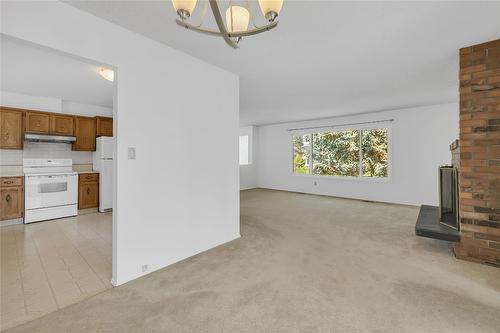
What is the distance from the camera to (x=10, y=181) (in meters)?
4.09

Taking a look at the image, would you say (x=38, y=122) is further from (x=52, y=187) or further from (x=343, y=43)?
(x=343, y=43)

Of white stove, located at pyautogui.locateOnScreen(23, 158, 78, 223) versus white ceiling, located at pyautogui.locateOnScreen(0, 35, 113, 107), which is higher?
white ceiling, located at pyautogui.locateOnScreen(0, 35, 113, 107)

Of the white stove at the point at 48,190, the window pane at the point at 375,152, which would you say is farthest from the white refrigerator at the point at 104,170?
the window pane at the point at 375,152

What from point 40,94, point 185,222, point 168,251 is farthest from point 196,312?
point 40,94

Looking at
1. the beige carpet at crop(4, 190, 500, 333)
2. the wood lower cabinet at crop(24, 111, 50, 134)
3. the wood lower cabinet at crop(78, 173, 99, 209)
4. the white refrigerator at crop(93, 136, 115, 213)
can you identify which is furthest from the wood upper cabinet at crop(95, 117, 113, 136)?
the beige carpet at crop(4, 190, 500, 333)

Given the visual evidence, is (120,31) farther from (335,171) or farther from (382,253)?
(335,171)

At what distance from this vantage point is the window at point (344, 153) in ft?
20.2

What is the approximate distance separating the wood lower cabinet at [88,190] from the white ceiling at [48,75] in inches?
66.2

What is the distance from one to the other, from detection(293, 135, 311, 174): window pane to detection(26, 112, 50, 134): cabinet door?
6.57 m

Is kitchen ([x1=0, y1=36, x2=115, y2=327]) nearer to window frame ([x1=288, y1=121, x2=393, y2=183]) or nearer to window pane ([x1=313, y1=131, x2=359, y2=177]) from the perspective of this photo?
window frame ([x1=288, y1=121, x2=393, y2=183])

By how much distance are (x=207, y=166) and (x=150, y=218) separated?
944 millimetres

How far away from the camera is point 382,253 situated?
291cm

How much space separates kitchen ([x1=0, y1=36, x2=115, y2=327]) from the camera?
2244 mm

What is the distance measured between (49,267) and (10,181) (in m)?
2.70
